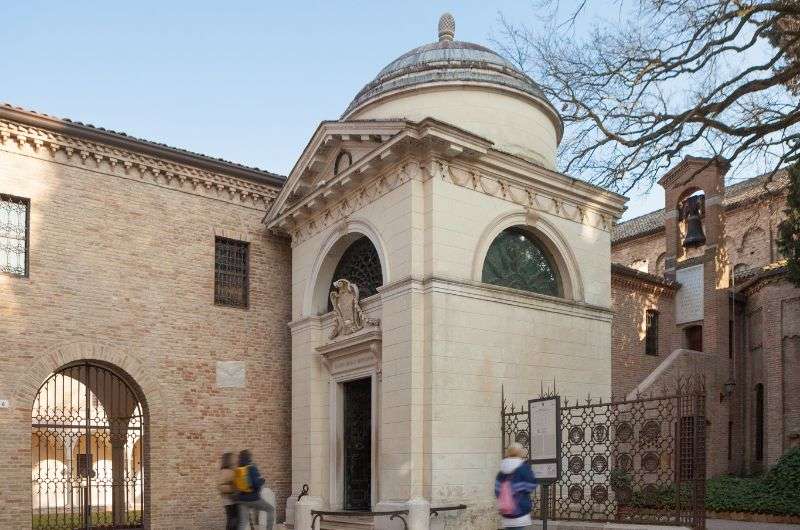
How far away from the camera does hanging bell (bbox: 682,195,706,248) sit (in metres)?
24.4

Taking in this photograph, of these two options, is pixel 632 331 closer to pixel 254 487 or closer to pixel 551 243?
pixel 551 243

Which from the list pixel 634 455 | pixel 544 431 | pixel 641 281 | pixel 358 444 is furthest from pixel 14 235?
pixel 641 281

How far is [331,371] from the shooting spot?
49.5ft

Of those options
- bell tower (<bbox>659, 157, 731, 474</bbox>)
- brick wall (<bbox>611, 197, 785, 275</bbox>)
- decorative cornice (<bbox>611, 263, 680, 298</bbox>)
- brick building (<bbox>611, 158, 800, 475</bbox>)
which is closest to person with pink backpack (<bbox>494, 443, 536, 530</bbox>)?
brick building (<bbox>611, 158, 800, 475</bbox>)

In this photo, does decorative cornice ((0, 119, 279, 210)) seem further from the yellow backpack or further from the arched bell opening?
the arched bell opening

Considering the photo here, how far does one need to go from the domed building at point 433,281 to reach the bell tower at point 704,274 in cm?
936

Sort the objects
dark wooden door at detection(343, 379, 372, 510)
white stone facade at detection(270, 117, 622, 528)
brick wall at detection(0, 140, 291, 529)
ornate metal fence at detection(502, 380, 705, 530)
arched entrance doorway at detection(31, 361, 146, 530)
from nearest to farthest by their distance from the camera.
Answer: ornate metal fence at detection(502, 380, 705, 530) < white stone facade at detection(270, 117, 622, 528) < brick wall at detection(0, 140, 291, 529) < arched entrance doorway at detection(31, 361, 146, 530) < dark wooden door at detection(343, 379, 372, 510)

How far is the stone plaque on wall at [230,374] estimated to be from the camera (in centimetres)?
1530

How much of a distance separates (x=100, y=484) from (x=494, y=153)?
9.14 metres

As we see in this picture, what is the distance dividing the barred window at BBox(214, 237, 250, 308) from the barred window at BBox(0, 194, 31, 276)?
365 centimetres

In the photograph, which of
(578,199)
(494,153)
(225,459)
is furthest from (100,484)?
(578,199)

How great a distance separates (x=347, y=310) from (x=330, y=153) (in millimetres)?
3172

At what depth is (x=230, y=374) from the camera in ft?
50.7

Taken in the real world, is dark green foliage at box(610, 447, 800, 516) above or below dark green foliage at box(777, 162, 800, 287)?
below
